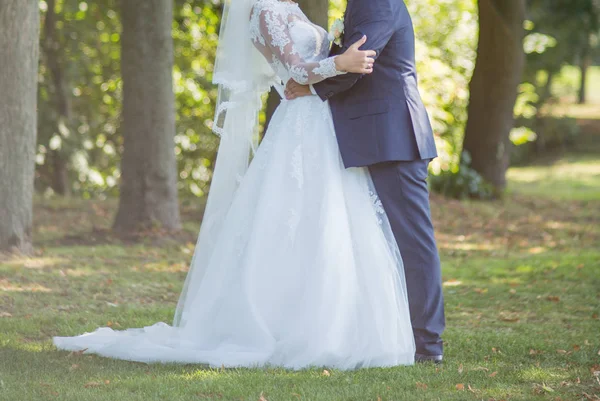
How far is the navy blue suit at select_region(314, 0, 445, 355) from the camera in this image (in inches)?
171

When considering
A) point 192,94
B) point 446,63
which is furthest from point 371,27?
point 446,63

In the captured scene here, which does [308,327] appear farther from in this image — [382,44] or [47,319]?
[47,319]

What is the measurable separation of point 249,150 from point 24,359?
5.46 feet

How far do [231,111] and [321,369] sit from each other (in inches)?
62.1

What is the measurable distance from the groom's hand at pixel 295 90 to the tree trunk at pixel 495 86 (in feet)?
30.4

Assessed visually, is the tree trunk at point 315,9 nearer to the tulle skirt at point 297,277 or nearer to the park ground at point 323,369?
the tulle skirt at point 297,277

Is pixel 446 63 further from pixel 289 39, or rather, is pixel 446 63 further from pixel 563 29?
pixel 289 39

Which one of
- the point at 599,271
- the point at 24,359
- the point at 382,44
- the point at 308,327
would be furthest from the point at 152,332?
the point at 599,271

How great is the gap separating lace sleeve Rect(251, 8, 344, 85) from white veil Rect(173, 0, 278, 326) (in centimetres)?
16

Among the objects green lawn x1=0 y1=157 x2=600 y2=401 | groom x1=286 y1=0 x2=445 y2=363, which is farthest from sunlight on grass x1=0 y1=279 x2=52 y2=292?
groom x1=286 y1=0 x2=445 y2=363

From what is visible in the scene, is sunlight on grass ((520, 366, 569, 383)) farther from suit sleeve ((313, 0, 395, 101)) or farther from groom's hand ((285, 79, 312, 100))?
groom's hand ((285, 79, 312, 100))

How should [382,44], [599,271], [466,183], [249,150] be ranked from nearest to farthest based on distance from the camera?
1. [382,44]
2. [249,150]
3. [599,271]
4. [466,183]

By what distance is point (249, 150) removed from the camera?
499 cm

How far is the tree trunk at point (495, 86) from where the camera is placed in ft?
43.3
